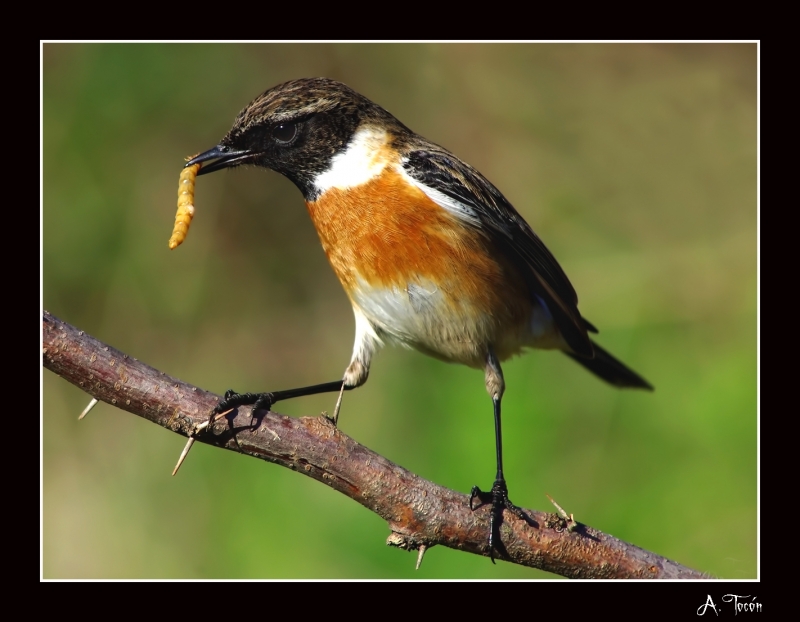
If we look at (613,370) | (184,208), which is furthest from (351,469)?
(613,370)

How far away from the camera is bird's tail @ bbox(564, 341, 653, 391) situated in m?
5.65

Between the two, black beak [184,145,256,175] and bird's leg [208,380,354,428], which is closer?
bird's leg [208,380,354,428]

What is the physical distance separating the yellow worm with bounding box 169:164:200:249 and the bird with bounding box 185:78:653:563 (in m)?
0.08

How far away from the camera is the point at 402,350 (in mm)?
6715

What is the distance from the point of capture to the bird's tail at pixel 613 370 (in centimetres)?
565

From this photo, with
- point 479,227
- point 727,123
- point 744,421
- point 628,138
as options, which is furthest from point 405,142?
point 727,123

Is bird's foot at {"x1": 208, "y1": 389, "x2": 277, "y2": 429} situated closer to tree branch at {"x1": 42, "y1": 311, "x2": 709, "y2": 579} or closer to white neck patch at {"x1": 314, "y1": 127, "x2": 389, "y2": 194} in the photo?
tree branch at {"x1": 42, "y1": 311, "x2": 709, "y2": 579}

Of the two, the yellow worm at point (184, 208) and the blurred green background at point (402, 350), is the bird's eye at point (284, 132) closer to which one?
the yellow worm at point (184, 208)

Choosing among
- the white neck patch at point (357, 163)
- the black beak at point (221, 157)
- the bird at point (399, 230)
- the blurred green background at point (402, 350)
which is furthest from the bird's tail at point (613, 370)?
the black beak at point (221, 157)

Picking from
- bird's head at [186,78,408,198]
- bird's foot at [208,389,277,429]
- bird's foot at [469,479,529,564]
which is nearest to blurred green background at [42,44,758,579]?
bird's foot at [469,479,529,564]

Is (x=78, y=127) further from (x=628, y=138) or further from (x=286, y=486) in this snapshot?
(x=628, y=138)

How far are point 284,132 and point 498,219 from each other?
4.36 ft

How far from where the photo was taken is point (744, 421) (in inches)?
234

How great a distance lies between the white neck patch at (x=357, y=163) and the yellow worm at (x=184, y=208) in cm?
71
